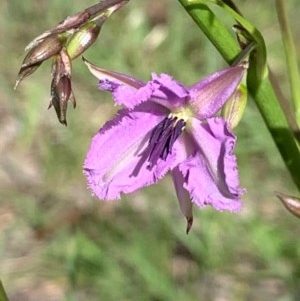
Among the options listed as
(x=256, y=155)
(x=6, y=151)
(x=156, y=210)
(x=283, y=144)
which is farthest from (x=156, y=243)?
(x=283, y=144)

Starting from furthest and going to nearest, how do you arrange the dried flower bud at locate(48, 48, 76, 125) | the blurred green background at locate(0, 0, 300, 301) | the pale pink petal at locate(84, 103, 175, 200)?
the blurred green background at locate(0, 0, 300, 301) → the pale pink petal at locate(84, 103, 175, 200) → the dried flower bud at locate(48, 48, 76, 125)

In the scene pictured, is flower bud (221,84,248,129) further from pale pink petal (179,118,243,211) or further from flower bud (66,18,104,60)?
flower bud (66,18,104,60)

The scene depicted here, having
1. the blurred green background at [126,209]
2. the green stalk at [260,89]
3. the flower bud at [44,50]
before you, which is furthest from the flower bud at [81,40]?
the blurred green background at [126,209]

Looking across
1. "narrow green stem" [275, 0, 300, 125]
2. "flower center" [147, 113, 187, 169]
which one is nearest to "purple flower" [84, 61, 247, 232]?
"flower center" [147, 113, 187, 169]

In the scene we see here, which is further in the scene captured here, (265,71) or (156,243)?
(156,243)

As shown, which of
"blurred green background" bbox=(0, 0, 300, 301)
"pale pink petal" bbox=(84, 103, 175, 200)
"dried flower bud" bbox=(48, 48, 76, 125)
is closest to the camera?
"dried flower bud" bbox=(48, 48, 76, 125)

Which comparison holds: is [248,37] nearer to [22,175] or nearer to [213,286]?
[213,286]

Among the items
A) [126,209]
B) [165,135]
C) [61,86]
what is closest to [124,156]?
[165,135]

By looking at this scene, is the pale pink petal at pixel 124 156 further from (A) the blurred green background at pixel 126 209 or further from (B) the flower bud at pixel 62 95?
(A) the blurred green background at pixel 126 209
